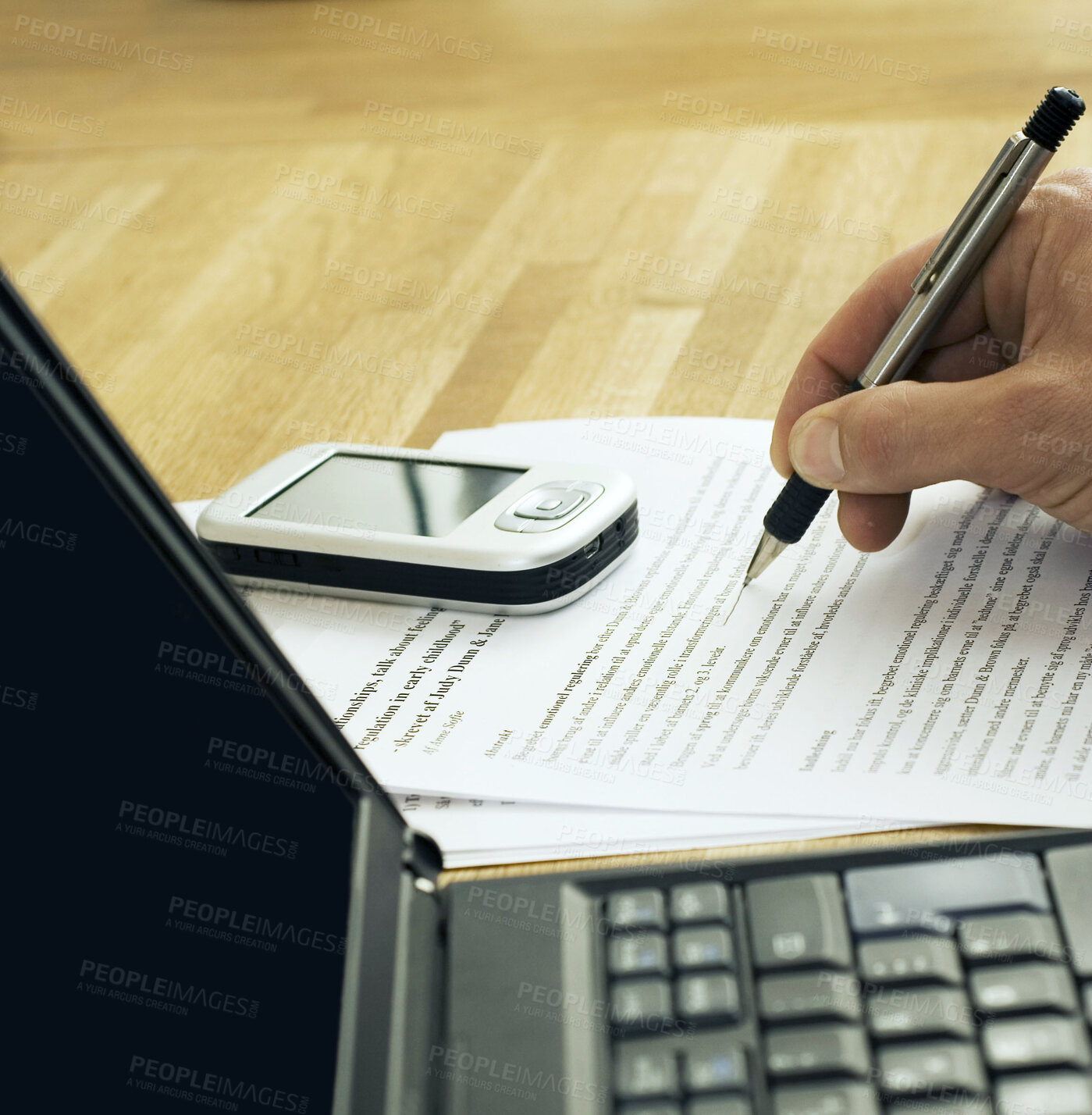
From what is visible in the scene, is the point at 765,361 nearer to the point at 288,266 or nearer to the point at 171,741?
the point at 288,266

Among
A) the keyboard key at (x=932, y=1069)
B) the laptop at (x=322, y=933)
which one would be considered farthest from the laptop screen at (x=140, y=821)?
the keyboard key at (x=932, y=1069)

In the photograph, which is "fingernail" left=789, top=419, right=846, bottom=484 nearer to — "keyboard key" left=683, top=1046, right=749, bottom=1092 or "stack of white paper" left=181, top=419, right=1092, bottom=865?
"stack of white paper" left=181, top=419, right=1092, bottom=865

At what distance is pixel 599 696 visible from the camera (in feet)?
1.47

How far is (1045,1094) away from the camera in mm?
256

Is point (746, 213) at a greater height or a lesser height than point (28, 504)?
lesser

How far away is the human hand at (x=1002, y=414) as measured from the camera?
1.56ft

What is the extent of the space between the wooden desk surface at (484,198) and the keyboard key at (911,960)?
39 centimetres

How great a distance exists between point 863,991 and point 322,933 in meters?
0.12

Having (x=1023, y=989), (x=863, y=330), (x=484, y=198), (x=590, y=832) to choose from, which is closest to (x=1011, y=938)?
(x=1023, y=989)

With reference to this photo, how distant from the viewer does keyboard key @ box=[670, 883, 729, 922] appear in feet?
0.98

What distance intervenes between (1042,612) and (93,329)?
575 mm

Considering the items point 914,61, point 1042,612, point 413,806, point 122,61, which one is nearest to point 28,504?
point 413,806

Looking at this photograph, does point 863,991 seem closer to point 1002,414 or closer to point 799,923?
point 799,923

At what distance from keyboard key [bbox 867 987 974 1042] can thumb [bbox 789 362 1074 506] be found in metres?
0.25
